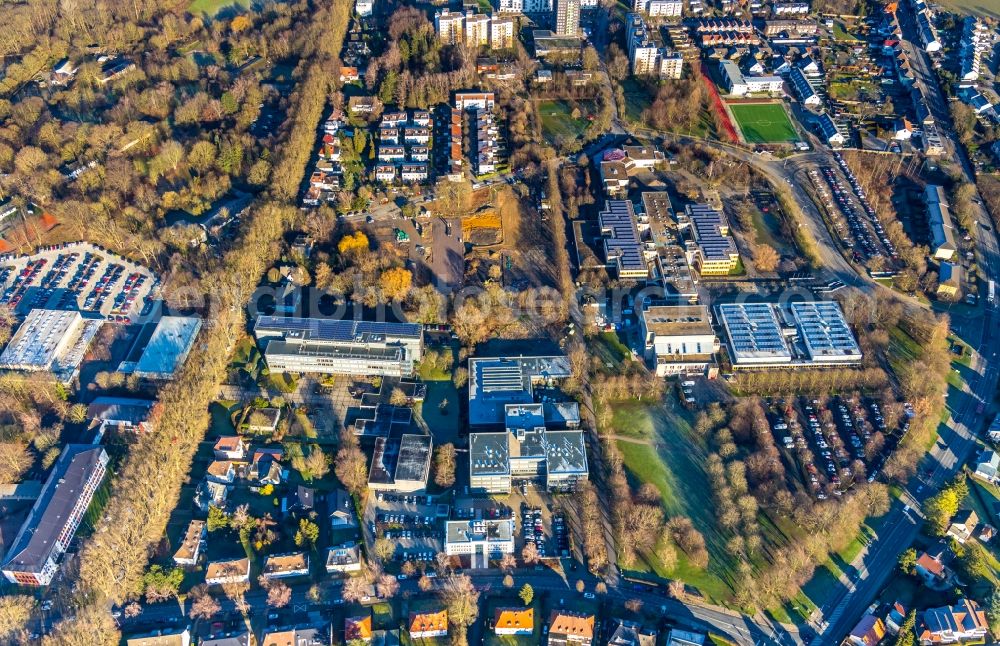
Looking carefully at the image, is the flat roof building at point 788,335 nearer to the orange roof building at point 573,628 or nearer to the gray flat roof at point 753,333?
the gray flat roof at point 753,333

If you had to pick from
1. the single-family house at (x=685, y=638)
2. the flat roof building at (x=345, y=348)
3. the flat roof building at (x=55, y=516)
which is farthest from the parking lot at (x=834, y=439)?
the flat roof building at (x=55, y=516)

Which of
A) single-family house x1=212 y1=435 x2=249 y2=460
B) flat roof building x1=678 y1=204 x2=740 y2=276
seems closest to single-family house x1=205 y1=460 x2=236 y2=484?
A: single-family house x1=212 y1=435 x2=249 y2=460

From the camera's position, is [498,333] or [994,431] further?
[498,333]

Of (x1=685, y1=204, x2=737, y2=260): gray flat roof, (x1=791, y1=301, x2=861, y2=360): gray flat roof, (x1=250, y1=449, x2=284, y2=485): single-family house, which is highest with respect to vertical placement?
(x1=685, y1=204, x2=737, y2=260): gray flat roof

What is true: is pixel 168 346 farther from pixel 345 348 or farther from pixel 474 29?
pixel 474 29

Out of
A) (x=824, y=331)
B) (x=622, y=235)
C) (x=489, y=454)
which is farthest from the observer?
(x=622, y=235)

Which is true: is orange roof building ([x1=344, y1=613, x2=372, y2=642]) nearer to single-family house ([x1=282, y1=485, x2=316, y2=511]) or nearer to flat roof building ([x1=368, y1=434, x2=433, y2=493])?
single-family house ([x1=282, y1=485, x2=316, y2=511])

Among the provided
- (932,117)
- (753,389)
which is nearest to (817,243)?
(753,389)

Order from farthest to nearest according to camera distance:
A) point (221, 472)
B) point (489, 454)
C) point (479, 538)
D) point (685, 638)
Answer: point (221, 472), point (489, 454), point (479, 538), point (685, 638)

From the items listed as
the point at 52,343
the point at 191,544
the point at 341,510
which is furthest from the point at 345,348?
the point at 52,343
